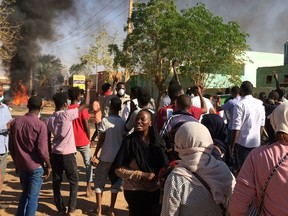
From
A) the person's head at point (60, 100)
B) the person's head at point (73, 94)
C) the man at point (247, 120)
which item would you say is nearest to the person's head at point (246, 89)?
the man at point (247, 120)

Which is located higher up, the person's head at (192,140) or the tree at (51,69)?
the tree at (51,69)

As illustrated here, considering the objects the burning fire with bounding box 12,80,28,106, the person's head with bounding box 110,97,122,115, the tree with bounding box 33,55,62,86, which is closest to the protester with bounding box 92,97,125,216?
the person's head with bounding box 110,97,122,115

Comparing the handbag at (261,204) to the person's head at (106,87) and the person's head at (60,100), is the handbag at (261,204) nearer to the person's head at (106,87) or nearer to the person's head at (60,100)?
the person's head at (60,100)

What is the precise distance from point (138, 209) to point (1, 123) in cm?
262

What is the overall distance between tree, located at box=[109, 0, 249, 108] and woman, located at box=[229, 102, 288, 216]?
17.8 meters

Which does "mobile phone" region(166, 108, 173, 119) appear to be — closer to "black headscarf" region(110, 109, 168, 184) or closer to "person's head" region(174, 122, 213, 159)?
"black headscarf" region(110, 109, 168, 184)

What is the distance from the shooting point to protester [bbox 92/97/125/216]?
5.18 meters

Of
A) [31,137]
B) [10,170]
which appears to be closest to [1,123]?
[31,137]

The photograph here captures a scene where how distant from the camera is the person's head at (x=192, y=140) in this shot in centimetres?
251

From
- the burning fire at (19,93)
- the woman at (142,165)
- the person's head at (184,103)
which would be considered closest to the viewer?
the woman at (142,165)

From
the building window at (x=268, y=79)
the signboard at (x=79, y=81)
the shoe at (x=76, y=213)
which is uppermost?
the building window at (x=268, y=79)

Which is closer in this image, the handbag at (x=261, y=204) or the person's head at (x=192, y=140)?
the handbag at (x=261, y=204)

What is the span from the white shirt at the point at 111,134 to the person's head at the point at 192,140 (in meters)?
2.69

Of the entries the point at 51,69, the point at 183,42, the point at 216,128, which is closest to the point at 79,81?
the point at 183,42
